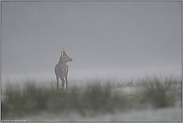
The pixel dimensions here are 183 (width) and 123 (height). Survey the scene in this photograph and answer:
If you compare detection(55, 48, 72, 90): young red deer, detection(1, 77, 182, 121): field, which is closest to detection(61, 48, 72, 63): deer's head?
detection(55, 48, 72, 90): young red deer

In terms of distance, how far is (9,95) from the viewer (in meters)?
4.17

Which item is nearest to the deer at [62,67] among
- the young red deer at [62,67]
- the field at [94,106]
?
the young red deer at [62,67]

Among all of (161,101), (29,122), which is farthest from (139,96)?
(29,122)

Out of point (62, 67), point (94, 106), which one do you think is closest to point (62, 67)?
point (62, 67)

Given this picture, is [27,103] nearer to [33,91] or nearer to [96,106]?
[33,91]

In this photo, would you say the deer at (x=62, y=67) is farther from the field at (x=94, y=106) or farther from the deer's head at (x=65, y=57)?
the field at (x=94, y=106)

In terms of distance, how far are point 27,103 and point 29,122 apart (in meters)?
0.58

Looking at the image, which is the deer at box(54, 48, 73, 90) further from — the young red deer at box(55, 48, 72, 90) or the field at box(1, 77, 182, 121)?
the field at box(1, 77, 182, 121)

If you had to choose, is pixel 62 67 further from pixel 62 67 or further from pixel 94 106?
pixel 94 106

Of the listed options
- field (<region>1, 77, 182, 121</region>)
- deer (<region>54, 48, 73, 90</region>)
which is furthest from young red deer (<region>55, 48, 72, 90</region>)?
field (<region>1, 77, 182, 121</region>)

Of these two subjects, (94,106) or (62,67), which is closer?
(94,106)

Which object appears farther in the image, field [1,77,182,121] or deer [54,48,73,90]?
deer [54,48,73,90]

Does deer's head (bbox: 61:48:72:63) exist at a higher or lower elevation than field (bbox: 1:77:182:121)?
higher

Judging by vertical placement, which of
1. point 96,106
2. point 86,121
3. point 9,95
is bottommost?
point 86,121
